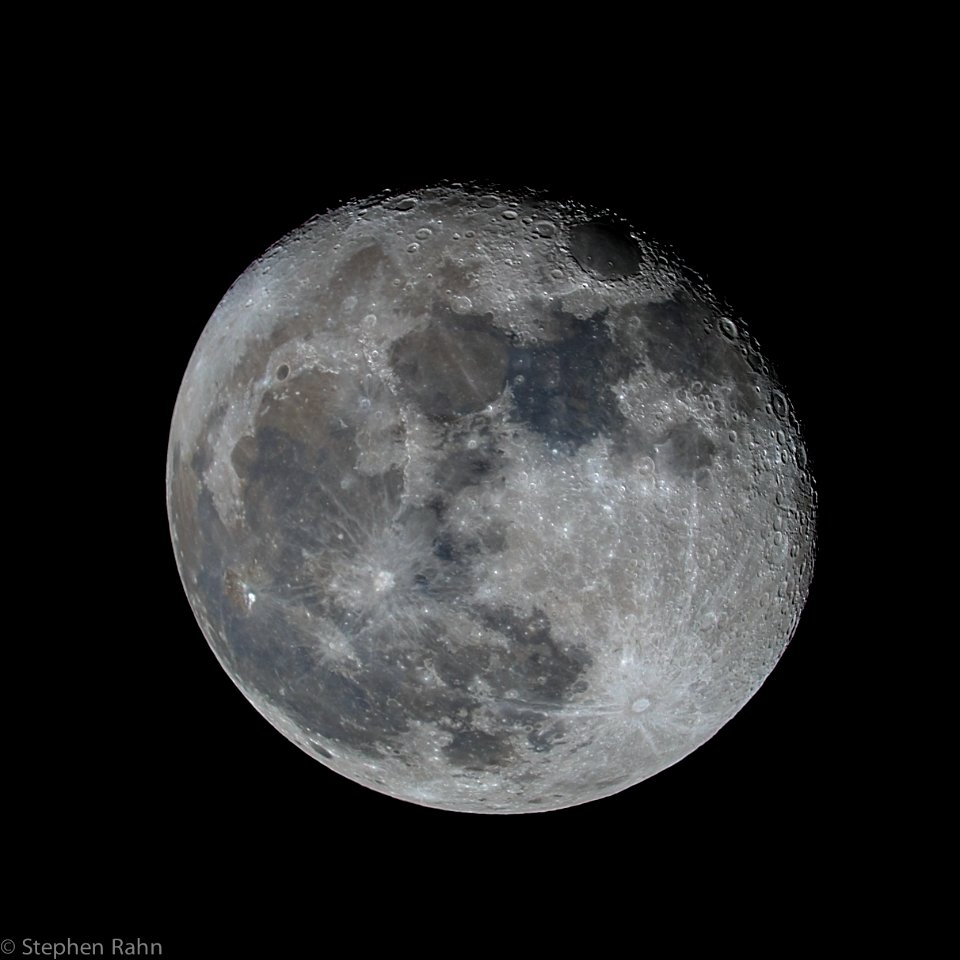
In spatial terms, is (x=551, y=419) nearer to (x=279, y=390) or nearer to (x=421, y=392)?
(x=421, y=392)

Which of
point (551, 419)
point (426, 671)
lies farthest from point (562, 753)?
point (551, 419)

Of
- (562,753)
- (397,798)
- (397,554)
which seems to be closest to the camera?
(397,554)

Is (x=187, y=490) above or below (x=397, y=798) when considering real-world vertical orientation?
above

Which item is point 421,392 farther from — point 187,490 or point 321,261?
point 187,490

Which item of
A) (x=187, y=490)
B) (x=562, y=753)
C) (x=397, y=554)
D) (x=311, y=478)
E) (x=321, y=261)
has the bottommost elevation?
(x=562, y=753)

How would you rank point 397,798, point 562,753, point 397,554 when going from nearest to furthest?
point 397,554, point 562,753, point 397,798

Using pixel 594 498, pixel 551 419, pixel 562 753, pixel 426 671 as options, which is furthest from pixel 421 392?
pixel 562 753

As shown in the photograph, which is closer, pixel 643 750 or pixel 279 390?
pixel 279 390
